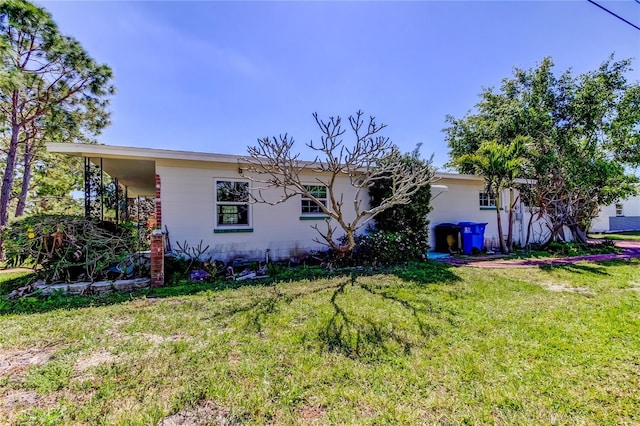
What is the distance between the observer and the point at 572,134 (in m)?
15.1

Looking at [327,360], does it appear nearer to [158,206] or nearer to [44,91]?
[158,206]

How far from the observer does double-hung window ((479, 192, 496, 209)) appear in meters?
12.4

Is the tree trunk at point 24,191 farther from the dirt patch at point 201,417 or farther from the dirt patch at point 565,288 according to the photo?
the dirt patch at point 565,288

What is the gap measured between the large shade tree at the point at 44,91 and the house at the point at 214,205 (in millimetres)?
5504

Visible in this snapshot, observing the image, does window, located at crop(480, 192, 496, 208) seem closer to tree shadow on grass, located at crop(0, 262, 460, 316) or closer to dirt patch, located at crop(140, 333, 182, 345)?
tree shadow on grass, located at crop(0, 262, 460, 316)

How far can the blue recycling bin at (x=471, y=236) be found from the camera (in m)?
10.6

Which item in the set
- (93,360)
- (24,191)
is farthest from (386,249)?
(24,191)

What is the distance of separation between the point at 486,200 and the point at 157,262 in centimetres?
1200

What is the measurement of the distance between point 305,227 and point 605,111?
54.1 feet

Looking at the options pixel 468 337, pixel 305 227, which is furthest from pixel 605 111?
Result: pixel 468 337

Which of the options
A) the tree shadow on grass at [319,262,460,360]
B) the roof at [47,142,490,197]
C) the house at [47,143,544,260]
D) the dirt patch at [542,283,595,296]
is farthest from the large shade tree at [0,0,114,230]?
the dirt patch at [542,283,595,296]

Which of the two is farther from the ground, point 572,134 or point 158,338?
point 572,134

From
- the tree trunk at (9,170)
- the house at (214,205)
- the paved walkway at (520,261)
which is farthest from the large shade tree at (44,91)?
the paved walkway at (520,261)

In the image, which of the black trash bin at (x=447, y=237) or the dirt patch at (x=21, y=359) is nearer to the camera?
the dirt patch at (x=21, y=359)
